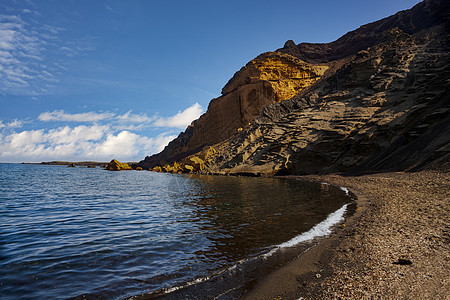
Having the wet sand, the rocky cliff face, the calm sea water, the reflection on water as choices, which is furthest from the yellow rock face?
the wet sand

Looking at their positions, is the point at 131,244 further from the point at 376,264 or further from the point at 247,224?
the point at 376,264

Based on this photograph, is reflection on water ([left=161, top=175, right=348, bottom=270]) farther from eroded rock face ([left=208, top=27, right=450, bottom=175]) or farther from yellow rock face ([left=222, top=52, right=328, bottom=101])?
yellow rock face ([left=222, top=52, right=328, bottom=101])

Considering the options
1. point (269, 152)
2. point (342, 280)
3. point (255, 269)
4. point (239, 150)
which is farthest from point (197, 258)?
point (239, 150)

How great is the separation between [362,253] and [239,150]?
47274 mm

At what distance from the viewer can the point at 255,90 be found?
78562 millimetres

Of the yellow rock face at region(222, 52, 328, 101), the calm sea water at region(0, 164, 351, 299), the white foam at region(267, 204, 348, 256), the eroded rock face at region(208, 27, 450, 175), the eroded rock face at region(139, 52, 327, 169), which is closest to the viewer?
the calm sea water at region(0, 164, 351, 299)

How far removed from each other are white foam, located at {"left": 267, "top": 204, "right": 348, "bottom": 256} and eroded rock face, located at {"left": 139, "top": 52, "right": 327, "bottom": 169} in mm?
67372

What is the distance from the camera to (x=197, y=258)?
6.77 meters

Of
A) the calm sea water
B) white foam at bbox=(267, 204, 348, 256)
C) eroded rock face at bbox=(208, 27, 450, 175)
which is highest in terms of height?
eroded rock face at bbox=(208, 27, 450, 175)

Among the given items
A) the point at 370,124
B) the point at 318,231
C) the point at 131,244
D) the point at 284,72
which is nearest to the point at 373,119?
the point at 370,124

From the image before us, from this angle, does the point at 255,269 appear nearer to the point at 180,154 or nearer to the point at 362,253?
the point at 362,253

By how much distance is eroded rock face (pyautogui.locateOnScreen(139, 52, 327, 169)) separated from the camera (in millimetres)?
78250

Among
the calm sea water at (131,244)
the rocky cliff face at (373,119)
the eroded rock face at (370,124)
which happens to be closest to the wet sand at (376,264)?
the calm sea water at (131,244)

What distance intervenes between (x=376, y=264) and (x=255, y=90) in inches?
3012
